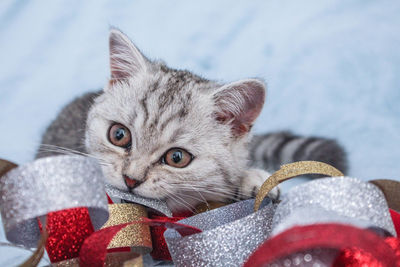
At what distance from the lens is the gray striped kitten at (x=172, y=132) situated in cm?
95

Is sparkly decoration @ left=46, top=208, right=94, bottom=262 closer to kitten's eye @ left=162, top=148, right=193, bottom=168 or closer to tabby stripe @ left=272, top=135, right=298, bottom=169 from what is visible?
kitten's eye @ left=162, top=148, right=193, bottom=168

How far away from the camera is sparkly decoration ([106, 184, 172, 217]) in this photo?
2.91ft

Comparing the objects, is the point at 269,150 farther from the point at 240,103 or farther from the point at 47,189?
the point at 47,189

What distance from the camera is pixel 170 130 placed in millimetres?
990

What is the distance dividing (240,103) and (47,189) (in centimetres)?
60

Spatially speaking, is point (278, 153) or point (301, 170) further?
point (278, 153)

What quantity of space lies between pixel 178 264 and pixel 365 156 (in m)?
1.21

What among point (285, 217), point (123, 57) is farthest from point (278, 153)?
point (285, 217)

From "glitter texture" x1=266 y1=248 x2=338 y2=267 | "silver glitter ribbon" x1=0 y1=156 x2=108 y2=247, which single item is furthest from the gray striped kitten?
"glitter texture" x1=266 y1=248 x2=338 y2=267

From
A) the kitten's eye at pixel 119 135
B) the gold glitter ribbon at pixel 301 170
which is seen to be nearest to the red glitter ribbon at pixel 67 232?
the kitten's eye at pixel 119 135

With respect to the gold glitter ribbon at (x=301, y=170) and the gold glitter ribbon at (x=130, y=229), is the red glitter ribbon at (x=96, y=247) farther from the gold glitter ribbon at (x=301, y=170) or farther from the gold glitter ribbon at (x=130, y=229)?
the gold glitter ribbon at (x=301, y=170)

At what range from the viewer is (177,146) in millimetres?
988

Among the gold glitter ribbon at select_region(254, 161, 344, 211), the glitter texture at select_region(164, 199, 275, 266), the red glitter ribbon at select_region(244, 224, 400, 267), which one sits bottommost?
the glitter texture at select_region(164, 199, 275, 266)

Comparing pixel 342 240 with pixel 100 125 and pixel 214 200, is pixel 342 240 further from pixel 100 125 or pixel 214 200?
pixel 100 125
